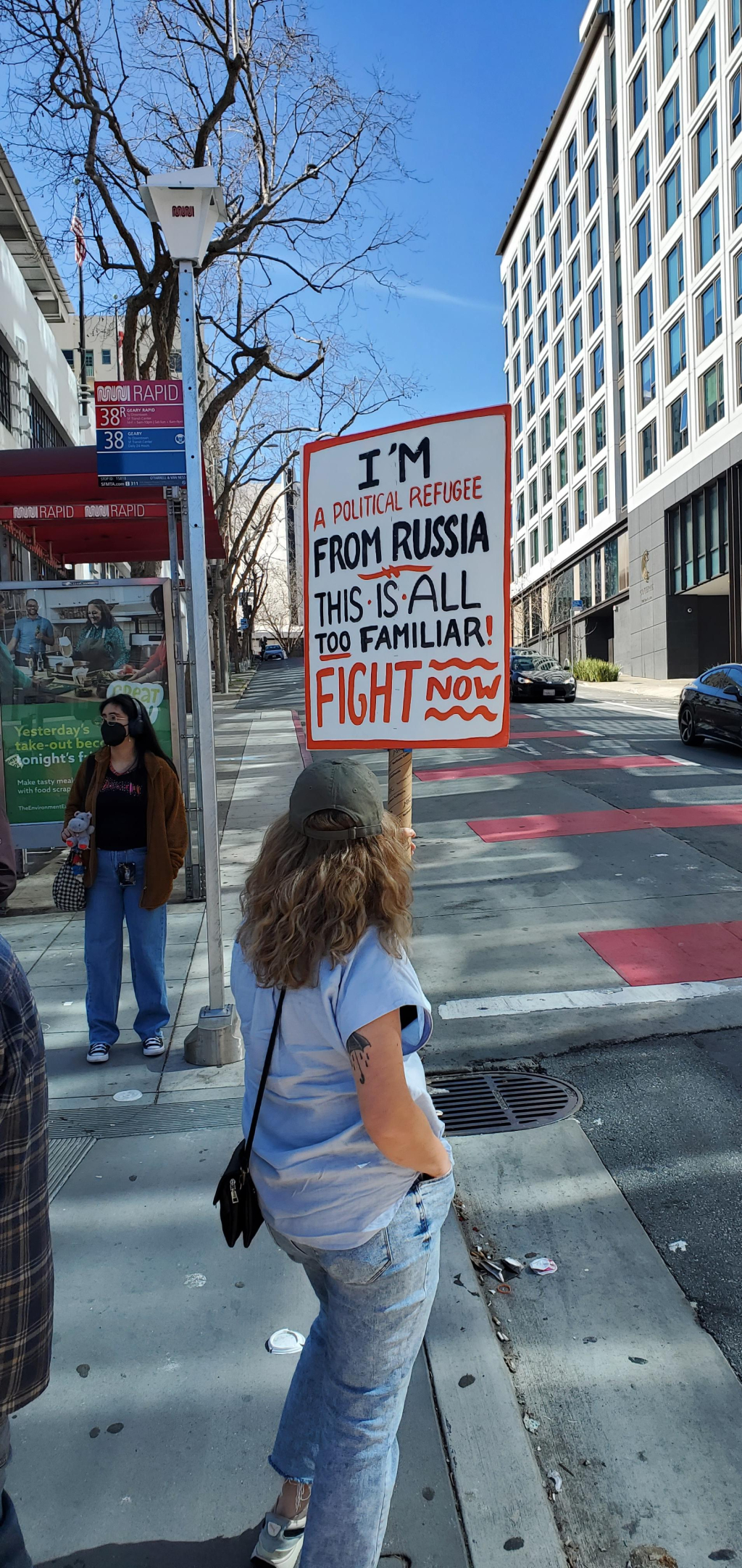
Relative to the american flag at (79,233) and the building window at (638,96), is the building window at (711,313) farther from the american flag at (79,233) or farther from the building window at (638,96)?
the american flag at (79,233)

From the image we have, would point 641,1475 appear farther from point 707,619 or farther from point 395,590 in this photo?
point 707,619

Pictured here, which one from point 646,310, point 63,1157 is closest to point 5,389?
point 63,1157

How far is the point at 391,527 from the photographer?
3.67 metres

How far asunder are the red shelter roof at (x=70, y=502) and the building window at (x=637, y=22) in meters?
42.7

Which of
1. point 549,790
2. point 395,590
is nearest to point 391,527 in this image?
point 395,590

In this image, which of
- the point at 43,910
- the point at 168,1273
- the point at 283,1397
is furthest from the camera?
the point at 43,910

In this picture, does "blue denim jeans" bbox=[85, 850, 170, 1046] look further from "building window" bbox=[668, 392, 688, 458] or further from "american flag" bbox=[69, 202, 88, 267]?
"building window" bbox=[668, 392, 688, 458]

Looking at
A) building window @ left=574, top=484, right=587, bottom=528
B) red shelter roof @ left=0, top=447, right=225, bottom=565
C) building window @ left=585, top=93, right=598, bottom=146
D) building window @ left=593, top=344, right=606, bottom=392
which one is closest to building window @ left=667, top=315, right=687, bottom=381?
building window @ left=593, top=344, right=606, bottom=392

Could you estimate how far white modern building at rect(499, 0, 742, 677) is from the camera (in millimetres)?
34656

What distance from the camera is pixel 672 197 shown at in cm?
3881

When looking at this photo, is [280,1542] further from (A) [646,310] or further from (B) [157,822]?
(A) [646,310]

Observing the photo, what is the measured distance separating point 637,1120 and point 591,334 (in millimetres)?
52717

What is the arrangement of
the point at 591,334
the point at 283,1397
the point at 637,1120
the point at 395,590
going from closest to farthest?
the point at 283,1397 < the point at 395,590 < the point at 637,1120 < the point at 591,334

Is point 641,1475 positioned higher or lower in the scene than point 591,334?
lower
